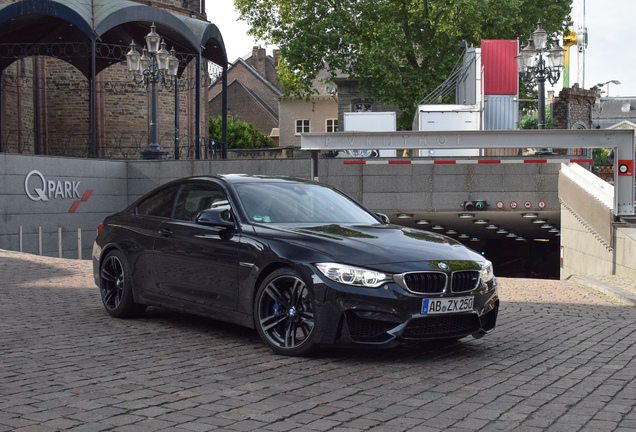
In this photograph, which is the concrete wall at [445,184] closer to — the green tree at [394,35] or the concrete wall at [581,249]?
the concrete wall at [581,249]

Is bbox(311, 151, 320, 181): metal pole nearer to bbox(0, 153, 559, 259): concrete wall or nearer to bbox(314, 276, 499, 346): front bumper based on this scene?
bbox(0, 153, 559, 259): concrete wall

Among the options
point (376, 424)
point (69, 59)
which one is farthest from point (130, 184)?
point (376, 424)

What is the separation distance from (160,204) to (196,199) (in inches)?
22.1

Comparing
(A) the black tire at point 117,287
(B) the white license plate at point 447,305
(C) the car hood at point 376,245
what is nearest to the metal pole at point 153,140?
(A) the black tire at point 117,287

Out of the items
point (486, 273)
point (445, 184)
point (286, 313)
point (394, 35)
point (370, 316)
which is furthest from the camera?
point (394, 35)

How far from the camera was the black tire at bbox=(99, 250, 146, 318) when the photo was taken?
7.48 m

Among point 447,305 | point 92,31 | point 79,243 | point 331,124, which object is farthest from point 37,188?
point 331,124

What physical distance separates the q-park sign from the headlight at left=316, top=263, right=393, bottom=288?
492 inches

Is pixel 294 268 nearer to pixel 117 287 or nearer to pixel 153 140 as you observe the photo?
pixel 117 287

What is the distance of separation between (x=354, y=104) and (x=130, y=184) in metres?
34.4

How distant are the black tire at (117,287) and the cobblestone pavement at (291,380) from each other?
15 centimetres

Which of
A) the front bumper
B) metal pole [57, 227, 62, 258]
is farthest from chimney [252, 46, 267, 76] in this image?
the front bumper

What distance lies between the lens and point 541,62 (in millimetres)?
21250

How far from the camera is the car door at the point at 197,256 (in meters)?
6.34
